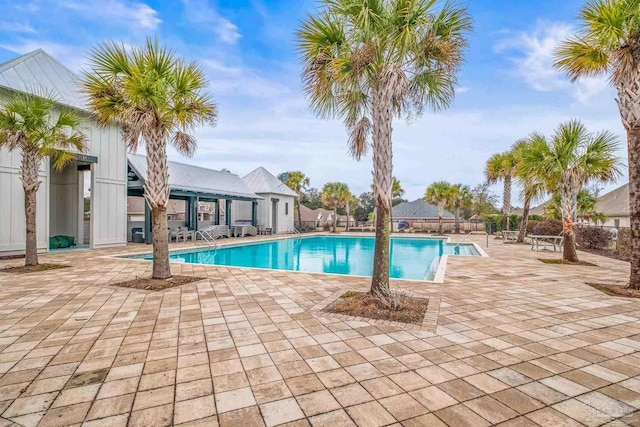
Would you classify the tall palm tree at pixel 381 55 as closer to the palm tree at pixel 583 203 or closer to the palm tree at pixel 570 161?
the palm tree at pixel 570 161

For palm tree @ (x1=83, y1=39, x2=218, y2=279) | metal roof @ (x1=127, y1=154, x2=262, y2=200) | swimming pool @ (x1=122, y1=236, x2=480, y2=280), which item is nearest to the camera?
palm tree @ (x1=83, y1=39, x2=218, y2=279)

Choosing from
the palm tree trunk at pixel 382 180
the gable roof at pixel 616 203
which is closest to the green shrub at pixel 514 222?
the gable roof at pixel 616 203

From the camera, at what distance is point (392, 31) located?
14.8ft

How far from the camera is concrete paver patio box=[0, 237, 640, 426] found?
85.4 inches

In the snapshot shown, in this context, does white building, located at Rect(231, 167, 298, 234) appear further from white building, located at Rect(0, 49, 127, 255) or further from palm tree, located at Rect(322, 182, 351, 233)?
white building, located at Rect(0, 49, 127, 255)

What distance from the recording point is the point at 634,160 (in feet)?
18.8

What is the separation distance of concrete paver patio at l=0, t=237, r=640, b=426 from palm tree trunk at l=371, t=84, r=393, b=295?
1012 mm

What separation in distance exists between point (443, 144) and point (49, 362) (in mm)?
18729

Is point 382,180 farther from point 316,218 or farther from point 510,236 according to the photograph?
point 316,218

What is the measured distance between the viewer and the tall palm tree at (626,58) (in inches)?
214

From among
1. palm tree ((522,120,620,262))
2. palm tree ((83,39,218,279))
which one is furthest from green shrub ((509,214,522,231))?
palm tree ((83,39,218,279))

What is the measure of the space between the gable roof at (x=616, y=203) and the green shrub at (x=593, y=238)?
40.4 ft

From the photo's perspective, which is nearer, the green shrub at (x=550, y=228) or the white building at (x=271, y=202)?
the green shrub at (x=550, y=228)

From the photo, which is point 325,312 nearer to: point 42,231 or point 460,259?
point 460,259
